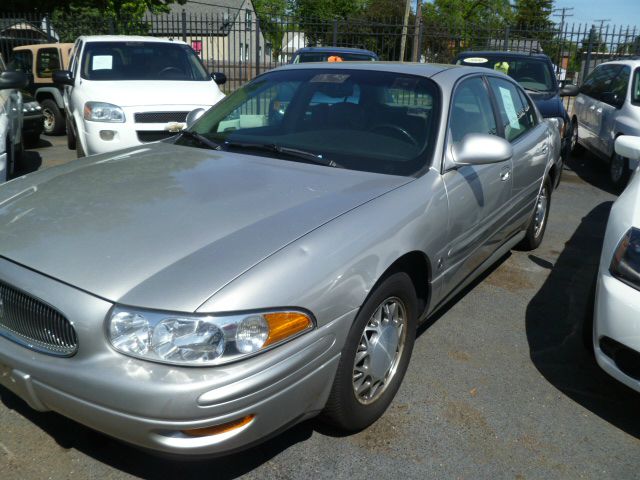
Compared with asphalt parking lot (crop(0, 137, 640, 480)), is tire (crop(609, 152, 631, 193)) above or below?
above

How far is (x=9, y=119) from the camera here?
→ 238 inches

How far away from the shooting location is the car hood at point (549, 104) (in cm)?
870

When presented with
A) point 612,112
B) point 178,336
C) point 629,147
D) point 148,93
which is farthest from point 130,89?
point 612,112

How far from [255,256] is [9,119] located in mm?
4964

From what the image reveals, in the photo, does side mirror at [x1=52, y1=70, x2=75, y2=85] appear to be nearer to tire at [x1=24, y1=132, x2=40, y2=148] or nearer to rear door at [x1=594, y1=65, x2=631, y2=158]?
tire at [x1=24, y1=132, x2=40, y2=148]

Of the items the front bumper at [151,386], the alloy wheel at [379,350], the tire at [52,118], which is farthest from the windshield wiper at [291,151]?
the tire at [52,118]

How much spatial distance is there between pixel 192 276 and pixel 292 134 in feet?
5.29

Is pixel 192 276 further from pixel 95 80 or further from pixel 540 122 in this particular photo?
pixel 95 80

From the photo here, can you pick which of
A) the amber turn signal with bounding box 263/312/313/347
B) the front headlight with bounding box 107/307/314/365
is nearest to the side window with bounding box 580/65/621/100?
the amber turn signal with bounding box 263/312/313/347

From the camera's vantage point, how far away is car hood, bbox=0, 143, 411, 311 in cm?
212

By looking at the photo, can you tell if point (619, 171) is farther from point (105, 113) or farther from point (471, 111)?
point (105, 113)

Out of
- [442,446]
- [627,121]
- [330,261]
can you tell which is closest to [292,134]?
[330,261]

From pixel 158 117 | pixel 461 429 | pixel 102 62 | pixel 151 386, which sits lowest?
pixel 461 429

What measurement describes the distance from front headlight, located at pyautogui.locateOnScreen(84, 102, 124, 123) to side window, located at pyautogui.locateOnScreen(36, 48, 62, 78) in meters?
5.69
